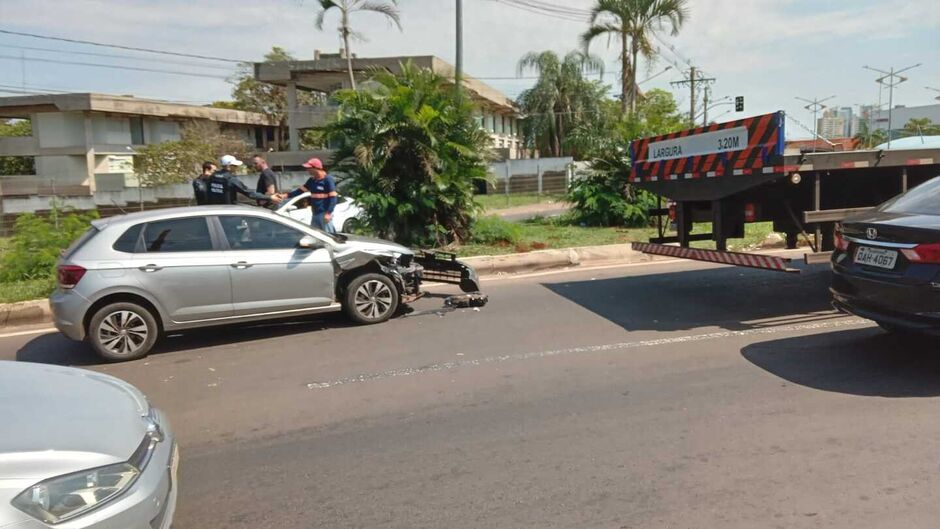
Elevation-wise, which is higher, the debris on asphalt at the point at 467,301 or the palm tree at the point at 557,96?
the palm tree at the point at 557,96

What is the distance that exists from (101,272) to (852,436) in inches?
254

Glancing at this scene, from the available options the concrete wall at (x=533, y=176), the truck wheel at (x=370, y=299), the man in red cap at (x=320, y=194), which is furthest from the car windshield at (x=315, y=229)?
the concrete wall at (x=533, y=176)

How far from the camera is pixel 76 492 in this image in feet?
8.64

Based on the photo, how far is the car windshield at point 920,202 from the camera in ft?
18.5

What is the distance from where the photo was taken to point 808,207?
8211mm

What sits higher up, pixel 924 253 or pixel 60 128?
pixel 60 128

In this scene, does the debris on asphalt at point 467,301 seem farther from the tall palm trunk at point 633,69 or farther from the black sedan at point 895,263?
the tall palm trunk at point 633,69

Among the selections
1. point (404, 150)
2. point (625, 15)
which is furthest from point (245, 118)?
point (404, 150)

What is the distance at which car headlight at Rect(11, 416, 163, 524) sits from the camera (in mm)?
2514

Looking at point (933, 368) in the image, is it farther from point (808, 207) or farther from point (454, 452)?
point (454, 452)

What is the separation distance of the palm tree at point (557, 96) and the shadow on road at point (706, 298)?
1468 inches

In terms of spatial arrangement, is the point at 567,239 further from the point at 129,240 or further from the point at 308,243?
the point at 129,240

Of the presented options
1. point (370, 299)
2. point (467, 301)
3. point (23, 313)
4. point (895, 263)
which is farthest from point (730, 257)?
point (23, 313)

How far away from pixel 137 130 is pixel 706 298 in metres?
45.5
